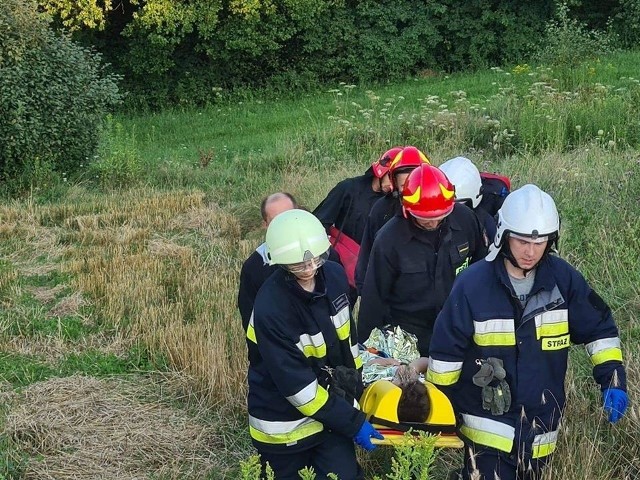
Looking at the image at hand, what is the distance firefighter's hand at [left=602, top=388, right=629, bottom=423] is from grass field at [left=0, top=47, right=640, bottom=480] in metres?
0.36

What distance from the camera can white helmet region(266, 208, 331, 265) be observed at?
3430 mm

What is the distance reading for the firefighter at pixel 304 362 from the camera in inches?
136

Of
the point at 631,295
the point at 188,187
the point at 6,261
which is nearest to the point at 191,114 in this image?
the point at 188,187

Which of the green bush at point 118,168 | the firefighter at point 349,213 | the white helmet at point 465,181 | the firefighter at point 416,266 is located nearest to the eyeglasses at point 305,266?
the firefighter at point 416,266

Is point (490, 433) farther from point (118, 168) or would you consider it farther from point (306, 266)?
point (118, 168)

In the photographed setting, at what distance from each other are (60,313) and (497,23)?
20648mm

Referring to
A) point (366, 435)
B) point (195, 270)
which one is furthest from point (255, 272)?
point (195, 270)

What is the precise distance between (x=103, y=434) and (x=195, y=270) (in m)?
3.06

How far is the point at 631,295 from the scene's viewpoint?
5461 mm

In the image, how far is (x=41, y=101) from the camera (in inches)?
489

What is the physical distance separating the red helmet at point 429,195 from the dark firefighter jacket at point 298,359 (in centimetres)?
69

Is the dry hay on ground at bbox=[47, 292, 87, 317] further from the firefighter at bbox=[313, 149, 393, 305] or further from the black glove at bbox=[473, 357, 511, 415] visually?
the black glove at bbox=[473, 357, 511, 415]

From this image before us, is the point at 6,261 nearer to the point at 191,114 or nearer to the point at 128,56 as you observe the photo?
the point at 191,114

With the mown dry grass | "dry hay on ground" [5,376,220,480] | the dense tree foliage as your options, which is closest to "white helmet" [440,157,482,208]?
the mown dry grass
